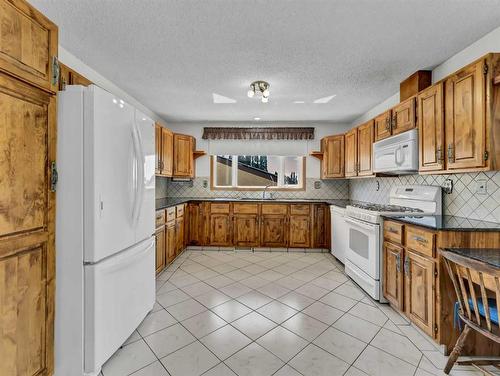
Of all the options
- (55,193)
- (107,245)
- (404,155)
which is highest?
(404,155)

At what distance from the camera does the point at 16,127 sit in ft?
3.77

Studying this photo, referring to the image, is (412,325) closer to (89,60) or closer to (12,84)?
(12,84)

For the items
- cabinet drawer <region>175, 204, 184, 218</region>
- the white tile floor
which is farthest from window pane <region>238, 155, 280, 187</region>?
the white tile floor

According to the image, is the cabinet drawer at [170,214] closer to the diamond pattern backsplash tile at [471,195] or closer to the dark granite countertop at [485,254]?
the dark granite countertop at [485,254]

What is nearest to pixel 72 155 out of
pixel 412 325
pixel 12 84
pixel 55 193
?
pixel 55 193

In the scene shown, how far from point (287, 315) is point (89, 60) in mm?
3087

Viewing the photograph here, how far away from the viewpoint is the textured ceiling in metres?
1.67

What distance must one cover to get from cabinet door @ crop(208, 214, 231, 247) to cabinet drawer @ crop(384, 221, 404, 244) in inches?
102

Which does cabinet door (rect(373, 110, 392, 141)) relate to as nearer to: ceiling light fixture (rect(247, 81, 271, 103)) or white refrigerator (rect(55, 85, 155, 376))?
ceiling light fixture (rect(247, 81, 271, 103))

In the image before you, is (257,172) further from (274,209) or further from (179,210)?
(179,210)

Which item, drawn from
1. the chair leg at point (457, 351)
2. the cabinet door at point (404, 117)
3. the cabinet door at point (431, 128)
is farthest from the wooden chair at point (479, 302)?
the cabinet door at point (404, 117)

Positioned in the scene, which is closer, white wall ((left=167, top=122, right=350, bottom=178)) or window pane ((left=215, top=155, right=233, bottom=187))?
white wall ((left=167, top=122, right=350, bottom=178))

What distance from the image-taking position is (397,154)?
2600 millimetres

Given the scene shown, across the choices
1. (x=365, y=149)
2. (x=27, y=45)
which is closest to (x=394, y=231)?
(x=365, y=149)
